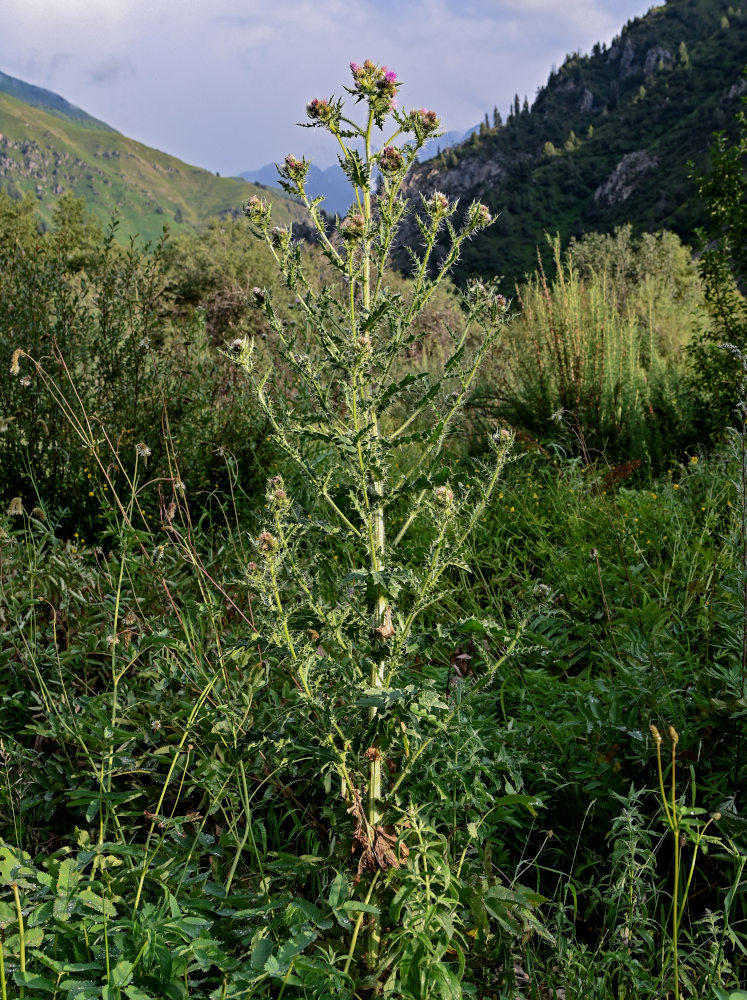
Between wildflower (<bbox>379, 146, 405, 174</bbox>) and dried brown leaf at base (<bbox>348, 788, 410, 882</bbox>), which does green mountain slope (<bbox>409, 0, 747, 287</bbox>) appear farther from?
dried brown leaf at base (<bbox>348, 788, 410, 882</bbox>)

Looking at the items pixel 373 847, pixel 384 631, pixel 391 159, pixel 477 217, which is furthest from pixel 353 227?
pixel 373 847

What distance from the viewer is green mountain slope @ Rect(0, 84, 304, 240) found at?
454 ft

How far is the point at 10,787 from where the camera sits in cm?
160

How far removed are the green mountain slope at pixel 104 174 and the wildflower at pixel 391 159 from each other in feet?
463

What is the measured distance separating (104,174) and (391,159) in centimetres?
18044

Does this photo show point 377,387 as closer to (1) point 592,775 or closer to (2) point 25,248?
(1) point 592,775

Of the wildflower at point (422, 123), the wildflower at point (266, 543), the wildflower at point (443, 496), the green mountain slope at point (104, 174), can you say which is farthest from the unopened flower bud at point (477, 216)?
the green mountain slope at point (104, 174)

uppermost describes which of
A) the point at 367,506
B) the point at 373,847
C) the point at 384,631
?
the point at 367,506

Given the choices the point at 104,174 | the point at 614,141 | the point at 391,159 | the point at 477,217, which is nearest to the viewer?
the point at 391,159

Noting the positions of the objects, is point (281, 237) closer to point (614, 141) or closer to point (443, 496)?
point (443, 496)

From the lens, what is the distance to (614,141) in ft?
165

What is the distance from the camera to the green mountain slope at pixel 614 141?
37.2m

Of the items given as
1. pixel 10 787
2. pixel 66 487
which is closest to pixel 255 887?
pixel 10 787

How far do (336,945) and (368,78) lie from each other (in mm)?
1809
